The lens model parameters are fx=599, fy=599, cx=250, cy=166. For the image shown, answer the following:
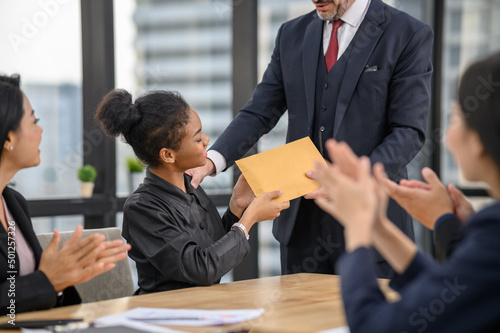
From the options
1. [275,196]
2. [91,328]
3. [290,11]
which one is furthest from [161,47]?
[91,328]

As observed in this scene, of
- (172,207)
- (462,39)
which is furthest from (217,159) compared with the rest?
(462,39)

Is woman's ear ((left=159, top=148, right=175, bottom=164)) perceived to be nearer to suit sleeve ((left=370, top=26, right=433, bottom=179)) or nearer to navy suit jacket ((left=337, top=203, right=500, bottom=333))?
suit sleeve ((left=370, top=26, right=433, bottom=179))

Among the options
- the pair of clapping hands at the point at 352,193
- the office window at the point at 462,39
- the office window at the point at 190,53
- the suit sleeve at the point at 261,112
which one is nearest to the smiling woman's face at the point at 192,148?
the suit sleeve at the point at 261,112

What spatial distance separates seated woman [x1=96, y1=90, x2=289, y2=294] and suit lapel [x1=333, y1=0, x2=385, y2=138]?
0.49m

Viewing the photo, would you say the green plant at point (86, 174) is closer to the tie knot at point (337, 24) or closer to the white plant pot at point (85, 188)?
the white plant pot at point (85, 188)

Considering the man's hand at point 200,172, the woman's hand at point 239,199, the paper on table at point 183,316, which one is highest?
the man's hand at point 200,172

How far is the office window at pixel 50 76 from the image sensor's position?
142 inches

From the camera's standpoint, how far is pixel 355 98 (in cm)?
234

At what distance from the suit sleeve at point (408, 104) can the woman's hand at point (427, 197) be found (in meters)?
0.73

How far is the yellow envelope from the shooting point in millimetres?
1988

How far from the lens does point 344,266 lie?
1.04m

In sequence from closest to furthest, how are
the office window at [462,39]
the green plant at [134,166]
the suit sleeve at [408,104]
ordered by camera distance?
the suit sleeve at [408,104]
the green plant at [134,166]
the office window at [462,39]

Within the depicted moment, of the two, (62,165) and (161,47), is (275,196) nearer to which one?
(62,165)

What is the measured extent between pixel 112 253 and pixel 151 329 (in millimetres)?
322
